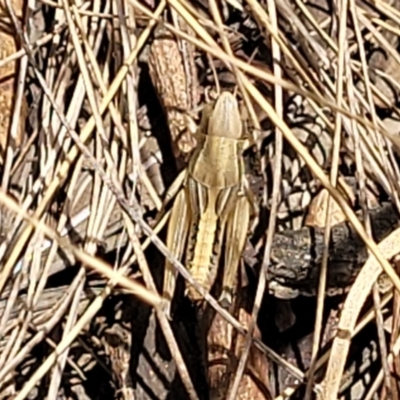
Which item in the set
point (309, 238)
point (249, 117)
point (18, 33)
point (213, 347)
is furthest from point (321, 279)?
point (18, 33)

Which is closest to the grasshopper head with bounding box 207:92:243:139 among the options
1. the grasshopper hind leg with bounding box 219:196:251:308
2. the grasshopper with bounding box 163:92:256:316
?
the grasshopper with bounding box 163:92:256:316

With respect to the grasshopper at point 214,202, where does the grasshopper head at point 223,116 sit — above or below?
above

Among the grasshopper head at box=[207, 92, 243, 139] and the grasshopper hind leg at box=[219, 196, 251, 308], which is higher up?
the grasshopper head at box=[207, 92, 243, 139]

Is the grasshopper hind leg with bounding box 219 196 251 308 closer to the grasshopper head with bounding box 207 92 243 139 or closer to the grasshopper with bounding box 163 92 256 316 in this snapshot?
the grasshopper with bounding box 163 92 256 316

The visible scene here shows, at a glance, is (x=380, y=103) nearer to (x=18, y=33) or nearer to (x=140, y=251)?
(x=140, y=251)

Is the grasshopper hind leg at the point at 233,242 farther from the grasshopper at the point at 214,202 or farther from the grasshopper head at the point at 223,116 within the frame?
the grasshopper head at the point at 223,116

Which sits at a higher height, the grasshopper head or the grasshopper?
the grasshopper head

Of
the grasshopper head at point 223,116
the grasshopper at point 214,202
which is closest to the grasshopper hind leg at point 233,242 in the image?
the grasshopper at point 214,202

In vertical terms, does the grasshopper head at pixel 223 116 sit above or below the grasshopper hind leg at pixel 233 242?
above
